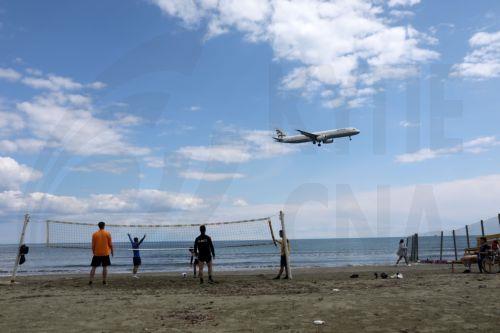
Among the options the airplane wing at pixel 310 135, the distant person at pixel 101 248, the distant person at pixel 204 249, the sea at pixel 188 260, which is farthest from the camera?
the airplane wing at pixel 310 135

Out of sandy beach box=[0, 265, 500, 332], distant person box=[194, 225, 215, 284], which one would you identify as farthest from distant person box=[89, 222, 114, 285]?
distant person box=[194, 225, 215, 284]

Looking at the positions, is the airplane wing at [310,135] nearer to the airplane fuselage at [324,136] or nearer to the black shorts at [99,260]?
the airplane fuselage at [324,136]

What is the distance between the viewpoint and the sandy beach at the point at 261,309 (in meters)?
6.63

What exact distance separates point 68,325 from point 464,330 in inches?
232

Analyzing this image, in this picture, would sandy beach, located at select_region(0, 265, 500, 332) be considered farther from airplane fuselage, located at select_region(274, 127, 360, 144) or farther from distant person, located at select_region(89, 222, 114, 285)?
airplane fuselage, located at select_region(274, 127, 360, 144)

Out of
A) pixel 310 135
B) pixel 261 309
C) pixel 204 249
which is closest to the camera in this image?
pixel 261 309

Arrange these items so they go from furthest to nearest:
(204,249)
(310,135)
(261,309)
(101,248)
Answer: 1. (310,135)
2. (204,249)
3. (101,248)
4. (261,309)

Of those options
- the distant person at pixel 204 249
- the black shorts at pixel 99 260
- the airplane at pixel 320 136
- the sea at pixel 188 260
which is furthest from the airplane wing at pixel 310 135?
the black shorts at pixel 99 260

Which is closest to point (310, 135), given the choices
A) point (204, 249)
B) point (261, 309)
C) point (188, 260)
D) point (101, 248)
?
point (188, 260)

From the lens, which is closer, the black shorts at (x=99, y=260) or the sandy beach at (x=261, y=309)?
the sandy beach at (x=261, y=309)

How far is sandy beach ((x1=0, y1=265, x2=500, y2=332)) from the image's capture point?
6.63 metres

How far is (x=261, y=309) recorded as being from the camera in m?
7.83

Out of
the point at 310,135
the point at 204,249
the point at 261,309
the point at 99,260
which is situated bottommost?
the point at 261,309

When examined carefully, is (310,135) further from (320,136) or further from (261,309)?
(261,309)
